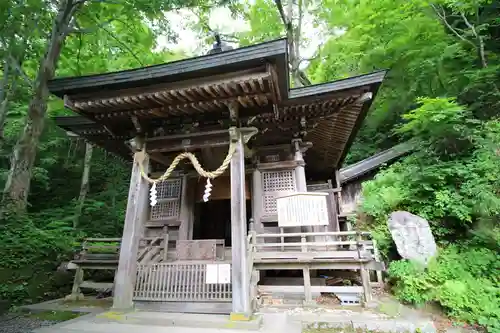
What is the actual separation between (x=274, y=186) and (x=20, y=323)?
6204mm

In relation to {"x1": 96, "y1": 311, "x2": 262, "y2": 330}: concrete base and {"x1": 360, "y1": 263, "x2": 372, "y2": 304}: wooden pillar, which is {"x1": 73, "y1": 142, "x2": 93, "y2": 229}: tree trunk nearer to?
{"x1": 96, "y1": 311, "x2": 262, "y2": 330}: concrete base

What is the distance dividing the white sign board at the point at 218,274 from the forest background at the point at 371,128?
4.30 m

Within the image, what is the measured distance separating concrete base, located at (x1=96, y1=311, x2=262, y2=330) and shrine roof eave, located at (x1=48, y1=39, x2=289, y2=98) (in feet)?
13.3

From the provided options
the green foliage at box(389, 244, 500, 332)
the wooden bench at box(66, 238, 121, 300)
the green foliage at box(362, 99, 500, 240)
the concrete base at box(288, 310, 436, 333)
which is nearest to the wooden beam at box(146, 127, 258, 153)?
the wooden bench at box(66, 238, 121, 300)

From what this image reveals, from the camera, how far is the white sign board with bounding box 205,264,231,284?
4617mm

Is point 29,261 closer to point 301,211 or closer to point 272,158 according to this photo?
point 272,158

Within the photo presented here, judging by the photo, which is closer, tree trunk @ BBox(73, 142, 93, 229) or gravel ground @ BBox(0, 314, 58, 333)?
gravel ground @ BBox(0, 314, 58, 333)

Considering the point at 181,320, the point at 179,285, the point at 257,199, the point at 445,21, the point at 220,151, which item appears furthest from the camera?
the point at 445,21

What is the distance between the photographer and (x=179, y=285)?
4.95 m

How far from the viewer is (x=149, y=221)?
7730 mm

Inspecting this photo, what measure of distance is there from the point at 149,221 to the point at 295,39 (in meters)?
14.3

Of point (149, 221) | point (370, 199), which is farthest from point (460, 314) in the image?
point (149, 221)

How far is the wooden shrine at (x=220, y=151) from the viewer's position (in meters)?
4.39

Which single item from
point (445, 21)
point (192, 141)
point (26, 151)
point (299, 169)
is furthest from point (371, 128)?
point (26, 151)
